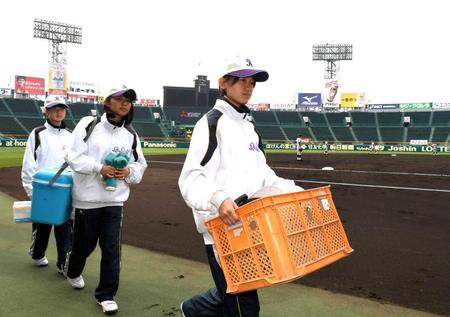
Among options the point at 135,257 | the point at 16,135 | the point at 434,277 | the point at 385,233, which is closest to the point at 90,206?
the point at 135,257

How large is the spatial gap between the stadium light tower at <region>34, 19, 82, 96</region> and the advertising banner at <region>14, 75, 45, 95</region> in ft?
7.64

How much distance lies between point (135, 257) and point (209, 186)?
3.60 m

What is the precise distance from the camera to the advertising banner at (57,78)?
2638 inches

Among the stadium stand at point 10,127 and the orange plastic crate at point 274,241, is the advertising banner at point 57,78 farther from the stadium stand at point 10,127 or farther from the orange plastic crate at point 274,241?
the orange plastic crate at point 274,241

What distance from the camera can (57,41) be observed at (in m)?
69.2

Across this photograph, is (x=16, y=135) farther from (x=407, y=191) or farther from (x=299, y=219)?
(x=299, y=219)

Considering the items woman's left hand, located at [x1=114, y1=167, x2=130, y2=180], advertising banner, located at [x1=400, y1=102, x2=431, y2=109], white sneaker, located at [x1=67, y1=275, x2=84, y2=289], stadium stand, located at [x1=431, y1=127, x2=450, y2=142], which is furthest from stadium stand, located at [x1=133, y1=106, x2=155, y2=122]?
woman's left hand, located at [x1=114, y1=167, x2=130, y2=180]

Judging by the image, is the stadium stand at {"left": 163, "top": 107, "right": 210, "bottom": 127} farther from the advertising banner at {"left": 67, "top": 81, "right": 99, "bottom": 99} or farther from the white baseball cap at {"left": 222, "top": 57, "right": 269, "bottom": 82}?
the white baseball cap at {"left": 222, "top": 57, "right": 269, "bottom": 82}

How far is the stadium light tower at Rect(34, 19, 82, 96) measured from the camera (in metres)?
67.1

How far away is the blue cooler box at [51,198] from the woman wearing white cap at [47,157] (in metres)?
0.57

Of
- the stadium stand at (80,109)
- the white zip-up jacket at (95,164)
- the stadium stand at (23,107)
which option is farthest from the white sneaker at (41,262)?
the stadium stand at (23,107)

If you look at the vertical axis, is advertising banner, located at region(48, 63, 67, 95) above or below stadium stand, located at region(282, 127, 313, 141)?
above

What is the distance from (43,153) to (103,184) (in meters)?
1.48

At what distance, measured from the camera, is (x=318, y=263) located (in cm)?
239
